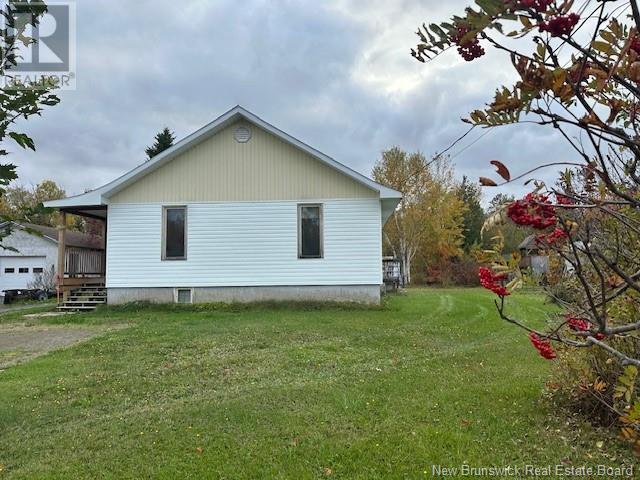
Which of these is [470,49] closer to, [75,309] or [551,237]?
[551,237]

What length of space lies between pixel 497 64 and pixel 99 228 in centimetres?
2772

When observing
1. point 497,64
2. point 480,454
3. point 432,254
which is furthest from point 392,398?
point 432,254

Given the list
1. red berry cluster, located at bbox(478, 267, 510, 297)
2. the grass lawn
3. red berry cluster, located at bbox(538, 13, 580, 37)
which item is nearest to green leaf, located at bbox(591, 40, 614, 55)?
red berry cluster, located at bbox(538, 13, 580, 37)

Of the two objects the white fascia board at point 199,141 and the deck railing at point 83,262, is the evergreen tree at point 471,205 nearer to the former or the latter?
the white fascia board at point 199,141

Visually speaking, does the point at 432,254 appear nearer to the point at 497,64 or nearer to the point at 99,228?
the point at 99,228

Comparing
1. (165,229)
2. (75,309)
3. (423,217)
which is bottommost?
(75,309)

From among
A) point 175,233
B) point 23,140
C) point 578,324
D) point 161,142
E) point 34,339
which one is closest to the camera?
point 578,324

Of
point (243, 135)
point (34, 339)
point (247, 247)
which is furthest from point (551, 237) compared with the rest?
point (243, 135)

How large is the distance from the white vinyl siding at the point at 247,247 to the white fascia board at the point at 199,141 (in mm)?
604

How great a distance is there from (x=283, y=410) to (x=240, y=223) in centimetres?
951

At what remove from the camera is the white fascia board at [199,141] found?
13.3 m

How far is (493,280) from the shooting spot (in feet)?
6.56

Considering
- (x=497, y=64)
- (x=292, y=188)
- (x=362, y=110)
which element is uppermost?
(x=362, y=110)

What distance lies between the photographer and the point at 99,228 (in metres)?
26.5
